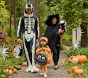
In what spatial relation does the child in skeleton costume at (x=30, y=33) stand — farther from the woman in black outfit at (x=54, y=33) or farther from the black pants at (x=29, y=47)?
the woman in black outfit at (x=54, y=33)

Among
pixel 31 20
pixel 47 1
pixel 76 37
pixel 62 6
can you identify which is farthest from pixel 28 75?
pixel 76 37

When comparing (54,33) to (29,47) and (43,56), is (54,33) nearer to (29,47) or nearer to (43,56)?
(29,47)

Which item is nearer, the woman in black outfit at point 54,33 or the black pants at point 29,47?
the black pants at point 29,47

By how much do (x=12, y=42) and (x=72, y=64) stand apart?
4383 mm

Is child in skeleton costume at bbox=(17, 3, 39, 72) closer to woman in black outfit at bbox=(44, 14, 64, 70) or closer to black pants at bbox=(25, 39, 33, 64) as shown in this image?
black pants at bbox=(25, 39, 33, 64)

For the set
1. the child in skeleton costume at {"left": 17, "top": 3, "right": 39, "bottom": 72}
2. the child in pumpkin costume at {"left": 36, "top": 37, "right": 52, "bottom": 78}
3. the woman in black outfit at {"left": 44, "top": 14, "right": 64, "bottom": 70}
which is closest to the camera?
the child in pumpkin costume at {"left": 36, "top": 37, "right": 52, "bottom": 78}

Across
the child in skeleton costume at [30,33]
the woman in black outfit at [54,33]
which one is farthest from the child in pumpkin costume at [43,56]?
the woman in black outfit at [54,33]

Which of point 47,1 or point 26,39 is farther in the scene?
point 47,1

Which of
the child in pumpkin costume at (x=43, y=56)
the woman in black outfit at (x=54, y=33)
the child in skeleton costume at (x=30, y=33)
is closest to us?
the child in pumpkin costume at (x=43, y=56)

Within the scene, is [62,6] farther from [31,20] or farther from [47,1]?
[31,20]

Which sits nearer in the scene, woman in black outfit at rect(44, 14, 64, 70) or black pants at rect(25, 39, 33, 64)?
black pants at rect(25, 39, 33, 64)

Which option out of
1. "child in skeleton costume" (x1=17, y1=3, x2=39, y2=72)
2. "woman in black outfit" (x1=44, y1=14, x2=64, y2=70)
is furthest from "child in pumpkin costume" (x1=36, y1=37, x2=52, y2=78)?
"woman in black outfit" (x1=44, y1=14, x2=64, y2=70)

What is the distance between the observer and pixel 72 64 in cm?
1331

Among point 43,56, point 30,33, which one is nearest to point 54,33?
point 30,33
